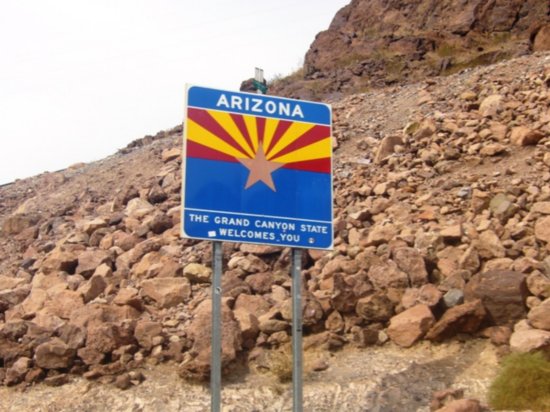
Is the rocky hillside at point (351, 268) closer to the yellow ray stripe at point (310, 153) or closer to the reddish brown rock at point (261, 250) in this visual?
the reddish brown rock at point (261, 250)

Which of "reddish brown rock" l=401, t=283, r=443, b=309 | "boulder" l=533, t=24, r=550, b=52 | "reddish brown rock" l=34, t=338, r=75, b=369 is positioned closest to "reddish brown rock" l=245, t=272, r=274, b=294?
"reddish brown rock" l=401, t=283, r=443, b=309

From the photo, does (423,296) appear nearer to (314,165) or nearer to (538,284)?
(538,284)

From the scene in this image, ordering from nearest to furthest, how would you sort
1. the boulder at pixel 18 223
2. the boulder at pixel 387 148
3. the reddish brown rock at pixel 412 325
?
the reddish brown rock at pixel 412 325
the boulder at pixel 387 148
the boulder at pixel 18 223

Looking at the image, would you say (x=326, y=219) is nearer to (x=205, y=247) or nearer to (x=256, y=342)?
(x=256, y=342)

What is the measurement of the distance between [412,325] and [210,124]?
143 inches

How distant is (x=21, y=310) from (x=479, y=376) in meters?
6.03

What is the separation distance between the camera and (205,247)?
10703mm

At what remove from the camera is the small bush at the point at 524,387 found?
6.38 m

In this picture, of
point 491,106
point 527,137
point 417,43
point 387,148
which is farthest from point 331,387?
point 417,43

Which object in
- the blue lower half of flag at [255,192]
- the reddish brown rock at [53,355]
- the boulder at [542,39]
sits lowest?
the reddish brown rock at [53,355]

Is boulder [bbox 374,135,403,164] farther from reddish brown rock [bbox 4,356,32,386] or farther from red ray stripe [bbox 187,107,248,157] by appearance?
red ray stripe [bbox 187,107,248,157]

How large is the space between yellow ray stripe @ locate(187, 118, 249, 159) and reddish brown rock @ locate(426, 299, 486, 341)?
3523 mm

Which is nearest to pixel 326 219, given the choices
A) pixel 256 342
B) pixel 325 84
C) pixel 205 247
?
Result: pixel 256 342

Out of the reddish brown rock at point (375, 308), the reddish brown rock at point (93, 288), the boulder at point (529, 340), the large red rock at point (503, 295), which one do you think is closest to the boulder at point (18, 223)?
the reddish brown rock at point (93, 288)
